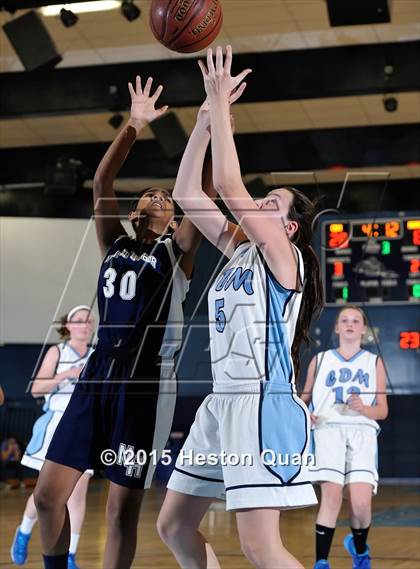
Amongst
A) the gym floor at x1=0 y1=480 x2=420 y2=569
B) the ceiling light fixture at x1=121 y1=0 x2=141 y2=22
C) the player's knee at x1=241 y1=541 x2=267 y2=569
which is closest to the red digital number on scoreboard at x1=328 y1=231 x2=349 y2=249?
the gym floor at x1=0 y1=480 x2=420 y2=569

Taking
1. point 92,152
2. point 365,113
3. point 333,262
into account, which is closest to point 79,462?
point 333,262

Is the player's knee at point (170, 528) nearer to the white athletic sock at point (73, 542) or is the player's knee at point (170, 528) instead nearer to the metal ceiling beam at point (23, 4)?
the white athletic sock at point (73, 542)

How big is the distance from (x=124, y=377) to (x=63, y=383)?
2.52m

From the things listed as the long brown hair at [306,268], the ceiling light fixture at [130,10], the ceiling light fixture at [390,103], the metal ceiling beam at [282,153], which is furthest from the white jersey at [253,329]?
the metal ceiling beam at [282,153]

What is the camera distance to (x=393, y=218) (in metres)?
9.80

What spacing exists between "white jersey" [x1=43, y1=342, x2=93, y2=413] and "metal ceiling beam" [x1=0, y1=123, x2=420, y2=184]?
4.74 metres

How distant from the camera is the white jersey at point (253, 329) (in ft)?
A: 9.87

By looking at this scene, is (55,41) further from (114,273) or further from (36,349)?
(36,349)

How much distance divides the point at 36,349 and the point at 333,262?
6.05 meters

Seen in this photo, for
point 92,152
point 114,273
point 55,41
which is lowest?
point 114,273

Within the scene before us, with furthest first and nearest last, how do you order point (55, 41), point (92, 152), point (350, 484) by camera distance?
1. point (92, 152)
2. point (55, 41)
3. point (350, 484)

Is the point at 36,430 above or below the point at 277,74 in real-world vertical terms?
below

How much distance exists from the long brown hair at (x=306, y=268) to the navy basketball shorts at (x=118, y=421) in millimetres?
611

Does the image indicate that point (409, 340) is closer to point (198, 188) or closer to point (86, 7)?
point (86, 7)
